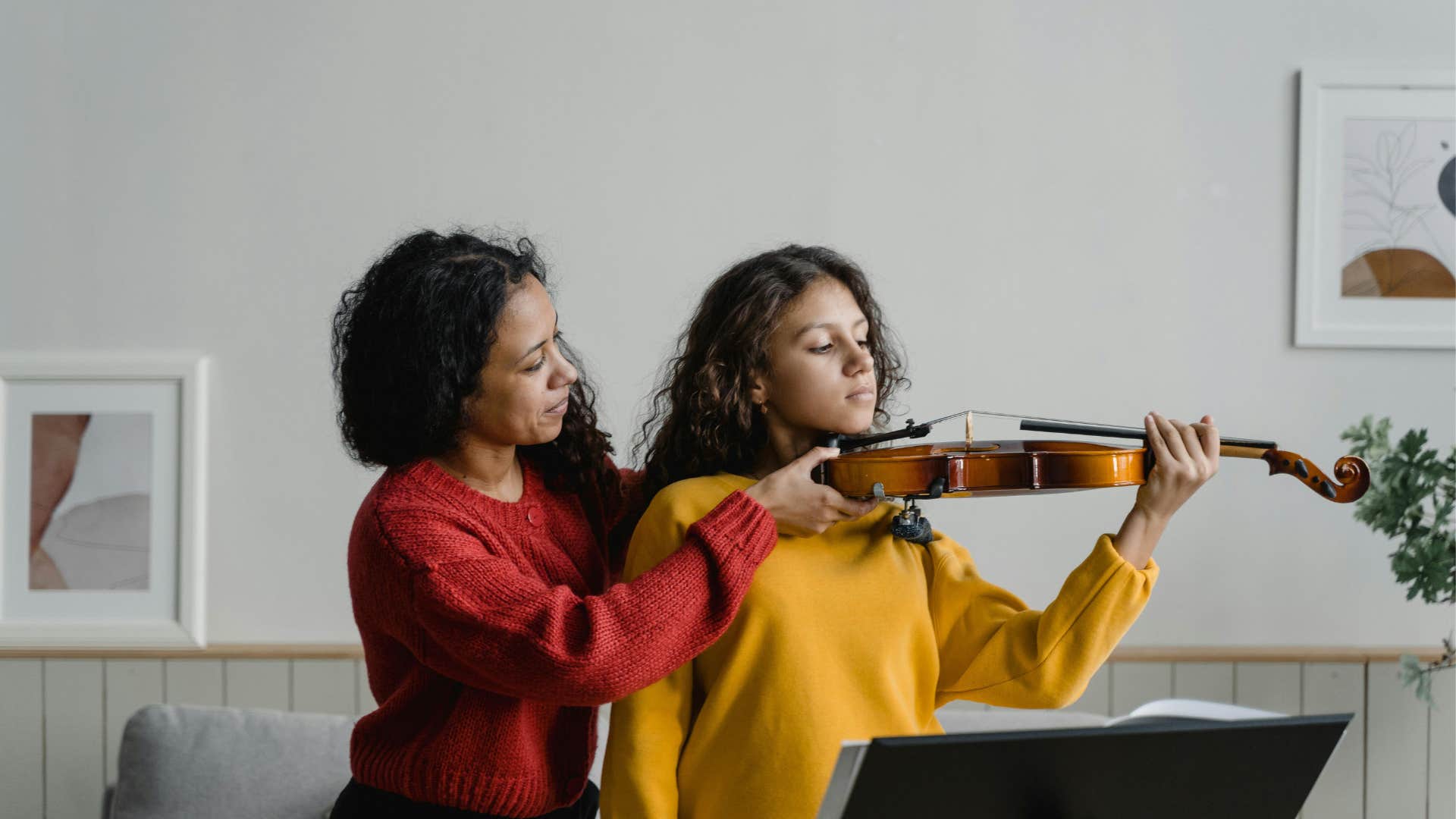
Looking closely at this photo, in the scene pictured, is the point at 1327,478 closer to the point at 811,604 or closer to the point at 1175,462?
the point at 1175,462

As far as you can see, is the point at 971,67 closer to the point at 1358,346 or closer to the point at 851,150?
the point at 851,150

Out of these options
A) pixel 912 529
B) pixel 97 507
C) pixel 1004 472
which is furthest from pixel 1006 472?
pixel 97 507

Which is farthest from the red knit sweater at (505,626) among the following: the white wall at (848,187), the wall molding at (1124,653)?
the white wall at (848,187)

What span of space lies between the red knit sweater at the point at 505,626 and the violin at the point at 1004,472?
0.40 feet

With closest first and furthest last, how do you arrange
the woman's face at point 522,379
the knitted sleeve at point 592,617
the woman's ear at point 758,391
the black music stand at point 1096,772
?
the black music stand at point 1096,772 → the knitted sleeve at point 592,617 → the woman's face at point 522,379 → the woman's ear at point 758,391

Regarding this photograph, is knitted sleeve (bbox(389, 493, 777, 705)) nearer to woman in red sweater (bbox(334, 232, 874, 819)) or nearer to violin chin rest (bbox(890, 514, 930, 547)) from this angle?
woman in red sweater (bbox(334, 232, 874, 819))

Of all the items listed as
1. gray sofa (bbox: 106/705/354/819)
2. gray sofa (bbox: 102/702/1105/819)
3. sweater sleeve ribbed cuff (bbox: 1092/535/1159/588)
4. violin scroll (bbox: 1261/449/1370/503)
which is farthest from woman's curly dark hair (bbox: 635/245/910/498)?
gray sofa (bbox: 106/705/354/819)

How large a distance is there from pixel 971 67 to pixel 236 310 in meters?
1.63

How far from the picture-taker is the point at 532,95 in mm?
2365

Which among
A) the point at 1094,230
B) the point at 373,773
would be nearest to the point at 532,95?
the point at 1094,230

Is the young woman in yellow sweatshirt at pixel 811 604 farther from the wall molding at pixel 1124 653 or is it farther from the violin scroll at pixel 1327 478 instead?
Answer: the wall molding at pixel 1124 653

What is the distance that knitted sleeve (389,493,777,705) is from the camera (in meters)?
1.14

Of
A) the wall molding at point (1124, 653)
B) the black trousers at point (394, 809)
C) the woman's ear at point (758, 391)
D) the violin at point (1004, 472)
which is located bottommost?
the wall molding at point (1124, 653)

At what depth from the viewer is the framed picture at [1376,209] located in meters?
2.34
